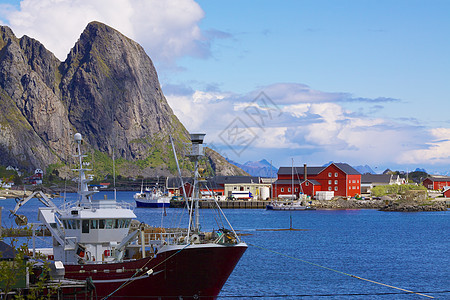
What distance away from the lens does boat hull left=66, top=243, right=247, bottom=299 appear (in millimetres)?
36812

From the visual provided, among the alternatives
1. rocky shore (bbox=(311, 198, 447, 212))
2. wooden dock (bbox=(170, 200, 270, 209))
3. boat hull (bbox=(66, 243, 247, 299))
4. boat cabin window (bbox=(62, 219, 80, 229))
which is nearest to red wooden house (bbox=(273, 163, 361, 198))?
rocky shore (bbox=(311, 198, 447, 212))

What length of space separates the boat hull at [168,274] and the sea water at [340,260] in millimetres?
2326

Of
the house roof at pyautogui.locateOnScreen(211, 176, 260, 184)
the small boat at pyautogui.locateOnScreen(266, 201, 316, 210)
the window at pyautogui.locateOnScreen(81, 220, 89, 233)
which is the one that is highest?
the house roof at pyautogui.locateOnScreen(211, 176, 260, 184)

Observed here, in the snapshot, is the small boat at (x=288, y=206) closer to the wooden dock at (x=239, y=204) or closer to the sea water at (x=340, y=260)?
the wooden dock at (x=239, y=204)

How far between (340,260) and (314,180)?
4225 inches

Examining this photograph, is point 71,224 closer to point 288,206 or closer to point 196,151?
point 196,151

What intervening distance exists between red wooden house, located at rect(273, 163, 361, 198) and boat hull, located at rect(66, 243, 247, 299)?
434ft

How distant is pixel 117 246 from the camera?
40062mm

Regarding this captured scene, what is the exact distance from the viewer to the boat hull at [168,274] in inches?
1449

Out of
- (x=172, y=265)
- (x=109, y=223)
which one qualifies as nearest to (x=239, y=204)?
(x=109, y=223)

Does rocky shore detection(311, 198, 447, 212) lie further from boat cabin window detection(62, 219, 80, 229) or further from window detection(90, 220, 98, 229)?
window detection(90, 220, 98, 229)

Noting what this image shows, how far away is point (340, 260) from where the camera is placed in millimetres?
66188

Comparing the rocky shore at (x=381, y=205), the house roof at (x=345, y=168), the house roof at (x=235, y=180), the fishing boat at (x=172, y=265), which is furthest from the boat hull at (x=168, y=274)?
the house roof at (x=235, y=180)

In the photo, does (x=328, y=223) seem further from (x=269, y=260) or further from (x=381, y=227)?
(x=269, y=260)
